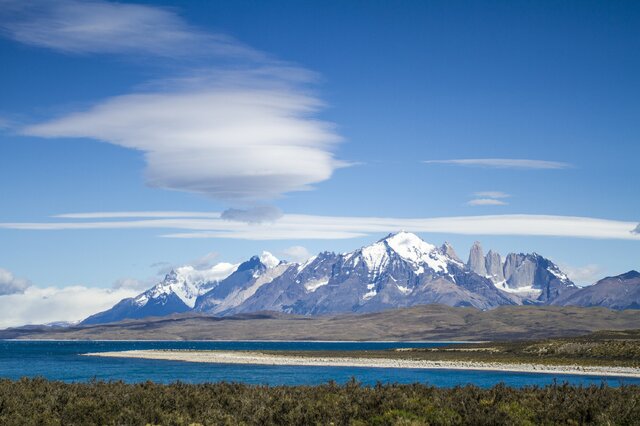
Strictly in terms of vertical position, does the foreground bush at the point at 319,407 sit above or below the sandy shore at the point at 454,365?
above

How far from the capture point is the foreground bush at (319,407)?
122 ft

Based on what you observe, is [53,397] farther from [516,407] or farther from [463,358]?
[463,358]

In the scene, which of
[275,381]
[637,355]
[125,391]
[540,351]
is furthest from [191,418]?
[540,351]

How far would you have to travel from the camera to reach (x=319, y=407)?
40.2 metres

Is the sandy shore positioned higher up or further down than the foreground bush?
further down

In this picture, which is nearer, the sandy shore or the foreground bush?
the foreground bush

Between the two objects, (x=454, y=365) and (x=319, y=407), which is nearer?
(x=319, y=407)

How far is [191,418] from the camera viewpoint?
38.4 meters

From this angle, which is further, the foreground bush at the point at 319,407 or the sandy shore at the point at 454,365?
the sandy shore at the point at 454,365

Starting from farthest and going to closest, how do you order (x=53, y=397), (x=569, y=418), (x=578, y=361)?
(x=578, y=361) < (x=53, y=397) < (x=569, y=418)

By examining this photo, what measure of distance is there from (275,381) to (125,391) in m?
48.8

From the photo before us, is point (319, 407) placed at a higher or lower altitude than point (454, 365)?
higher

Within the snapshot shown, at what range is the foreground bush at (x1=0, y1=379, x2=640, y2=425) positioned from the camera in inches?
1468

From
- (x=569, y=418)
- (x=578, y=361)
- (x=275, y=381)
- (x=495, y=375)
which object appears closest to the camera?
(x=569, y=418)
